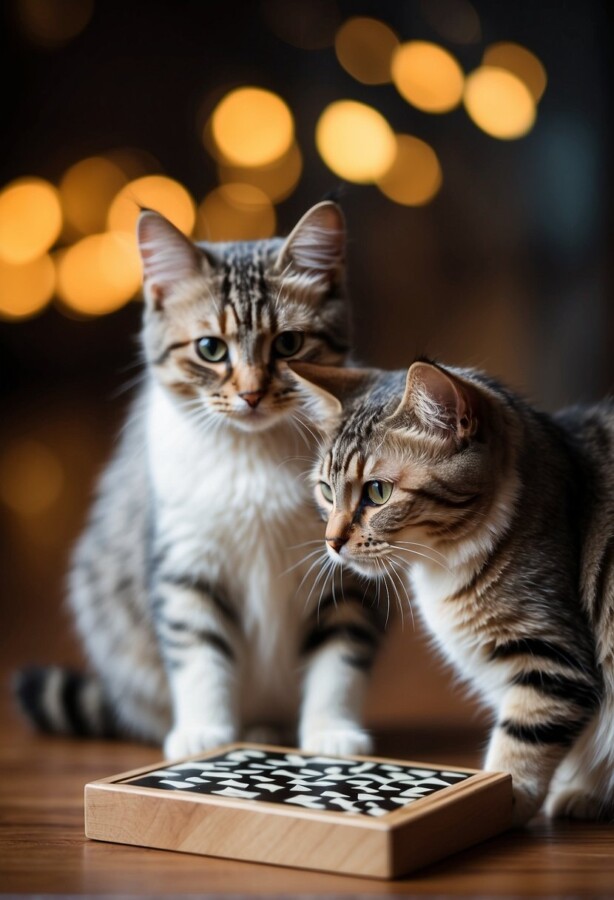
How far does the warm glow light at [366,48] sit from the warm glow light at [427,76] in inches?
1.5

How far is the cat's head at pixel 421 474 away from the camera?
1.28 m

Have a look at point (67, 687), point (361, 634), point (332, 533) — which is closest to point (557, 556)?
point (332, 533)

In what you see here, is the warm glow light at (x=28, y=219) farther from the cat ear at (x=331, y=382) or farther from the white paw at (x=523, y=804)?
the white paw at (x=523, y=804)

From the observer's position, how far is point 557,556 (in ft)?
4.32

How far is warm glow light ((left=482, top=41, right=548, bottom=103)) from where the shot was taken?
3.41 meters

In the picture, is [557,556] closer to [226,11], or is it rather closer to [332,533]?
[332,533]

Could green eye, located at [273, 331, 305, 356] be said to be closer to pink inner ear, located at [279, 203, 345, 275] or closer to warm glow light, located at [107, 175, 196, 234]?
pink inner ear, located at [279, 203, 345, 275]

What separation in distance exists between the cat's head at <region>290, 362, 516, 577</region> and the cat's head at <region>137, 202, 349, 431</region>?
9.0 inches

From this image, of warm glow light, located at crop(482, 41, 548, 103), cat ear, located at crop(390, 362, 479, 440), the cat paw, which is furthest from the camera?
warm glow light, located at crop(482, 41, 548, 103)

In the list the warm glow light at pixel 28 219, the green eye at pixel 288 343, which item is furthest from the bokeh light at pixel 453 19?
the green eye at pixel 288 343

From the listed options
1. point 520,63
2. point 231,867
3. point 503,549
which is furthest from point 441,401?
point 520,63

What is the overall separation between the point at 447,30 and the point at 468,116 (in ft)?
0.93

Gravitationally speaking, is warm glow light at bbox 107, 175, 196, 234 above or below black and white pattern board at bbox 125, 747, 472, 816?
above

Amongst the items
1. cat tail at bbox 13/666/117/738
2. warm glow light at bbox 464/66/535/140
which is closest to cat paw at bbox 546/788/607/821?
cat tail at bbox 13/666/117/738
